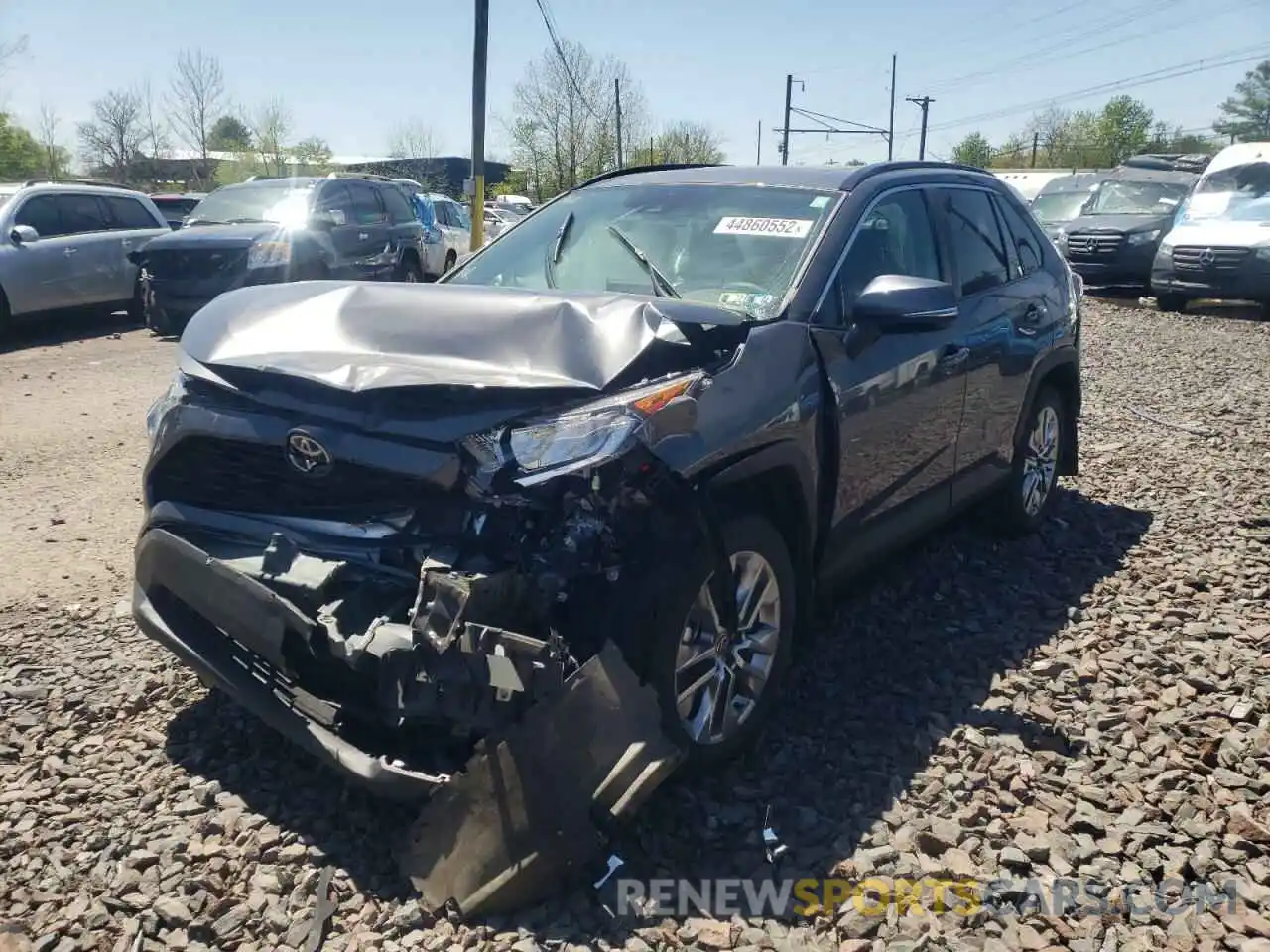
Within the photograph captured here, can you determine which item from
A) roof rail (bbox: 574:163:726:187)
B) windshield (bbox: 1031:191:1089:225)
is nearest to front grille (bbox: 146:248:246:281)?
roof rail (bbox: 574:163:726:187)

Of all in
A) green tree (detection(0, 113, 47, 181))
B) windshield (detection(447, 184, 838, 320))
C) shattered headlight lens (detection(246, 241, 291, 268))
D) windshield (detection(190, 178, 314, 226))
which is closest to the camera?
windshield (detection(447, 184, 838, 320))

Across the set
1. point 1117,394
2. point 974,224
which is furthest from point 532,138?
point 974,224

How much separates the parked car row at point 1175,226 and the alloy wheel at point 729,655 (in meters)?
11.4

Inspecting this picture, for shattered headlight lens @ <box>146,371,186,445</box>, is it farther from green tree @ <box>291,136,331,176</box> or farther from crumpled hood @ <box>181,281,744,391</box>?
green tree @ <box>291,136,331,176</box>

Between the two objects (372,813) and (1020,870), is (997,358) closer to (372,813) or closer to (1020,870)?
(1020,870)

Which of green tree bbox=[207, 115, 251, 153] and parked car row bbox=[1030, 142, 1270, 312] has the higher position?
green tree bbox=[207, 115, 251, 153]

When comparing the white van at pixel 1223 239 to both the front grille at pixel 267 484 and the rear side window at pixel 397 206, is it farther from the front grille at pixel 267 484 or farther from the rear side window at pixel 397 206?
the front grille at pixel 267 484

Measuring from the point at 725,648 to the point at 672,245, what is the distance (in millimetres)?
1639

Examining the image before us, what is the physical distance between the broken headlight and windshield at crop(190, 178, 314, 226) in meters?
10.7


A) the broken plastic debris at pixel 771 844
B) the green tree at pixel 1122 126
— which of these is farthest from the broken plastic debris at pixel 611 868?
the green tree at pixel 1122 126

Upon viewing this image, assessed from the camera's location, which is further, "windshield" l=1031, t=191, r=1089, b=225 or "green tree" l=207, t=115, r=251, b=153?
"green tree" l=207, t=115, r=251, b=153

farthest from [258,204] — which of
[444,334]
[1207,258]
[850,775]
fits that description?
[1207,258]

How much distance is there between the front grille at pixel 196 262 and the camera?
38.3 feet

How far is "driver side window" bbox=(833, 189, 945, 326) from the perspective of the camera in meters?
3.73
